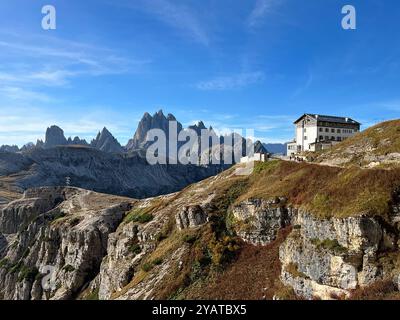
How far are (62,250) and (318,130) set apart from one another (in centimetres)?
8332

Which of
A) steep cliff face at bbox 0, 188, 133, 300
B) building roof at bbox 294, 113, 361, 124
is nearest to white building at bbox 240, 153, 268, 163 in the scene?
building roof at bbox 294, 113, 361, 124

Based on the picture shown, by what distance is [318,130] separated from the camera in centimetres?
10719

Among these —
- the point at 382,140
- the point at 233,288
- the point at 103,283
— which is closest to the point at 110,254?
the point at 103,283

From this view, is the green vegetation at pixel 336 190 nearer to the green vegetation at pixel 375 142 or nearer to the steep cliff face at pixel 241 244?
the steep cliff face at pixel 241 244

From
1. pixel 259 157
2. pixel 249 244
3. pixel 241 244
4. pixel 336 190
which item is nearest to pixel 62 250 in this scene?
pixel 259 157

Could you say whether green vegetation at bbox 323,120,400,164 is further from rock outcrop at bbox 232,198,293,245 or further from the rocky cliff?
rock outcrop at bbox 232,198,293,245

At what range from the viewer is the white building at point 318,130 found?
107569 millimetres

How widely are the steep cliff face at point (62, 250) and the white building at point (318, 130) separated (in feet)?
189

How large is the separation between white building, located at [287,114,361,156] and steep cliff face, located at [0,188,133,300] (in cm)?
5767

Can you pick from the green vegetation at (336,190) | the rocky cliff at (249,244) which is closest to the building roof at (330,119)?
the rocky cliff at (249,244)

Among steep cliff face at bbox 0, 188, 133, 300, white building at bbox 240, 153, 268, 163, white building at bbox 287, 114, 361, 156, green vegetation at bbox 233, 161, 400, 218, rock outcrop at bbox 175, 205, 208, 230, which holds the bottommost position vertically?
steep cliff face at bbox 0, 188, 133, 300

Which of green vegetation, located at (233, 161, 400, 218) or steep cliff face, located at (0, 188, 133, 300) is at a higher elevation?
green vegetation, located at (233, 161, 400, 218)

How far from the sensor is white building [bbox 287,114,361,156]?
4235 inches

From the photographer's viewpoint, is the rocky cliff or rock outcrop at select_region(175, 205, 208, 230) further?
rock outcrop at select_region(175, 205, 208, 230)
